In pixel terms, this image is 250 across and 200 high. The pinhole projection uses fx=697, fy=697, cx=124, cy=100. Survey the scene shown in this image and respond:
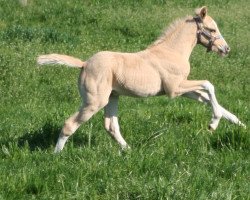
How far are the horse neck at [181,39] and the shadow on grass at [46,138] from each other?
1486 millimetres

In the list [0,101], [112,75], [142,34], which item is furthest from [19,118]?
[142,34]

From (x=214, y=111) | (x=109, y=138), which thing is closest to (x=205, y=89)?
(x=214, y=111)

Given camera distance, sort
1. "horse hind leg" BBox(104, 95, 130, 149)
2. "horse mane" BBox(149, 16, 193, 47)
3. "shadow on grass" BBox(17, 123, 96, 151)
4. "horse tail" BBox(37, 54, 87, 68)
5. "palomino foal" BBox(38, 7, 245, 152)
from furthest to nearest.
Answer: "horse mane" BBox(149, 16, 193, 47) < "horse hind leg" BBox(104, 95, 130, 149) < "shadow on grass" BBox(17, 123, 96, 151) < "horse tail" BBox(37, 54, 87, 68) < "palomino foal" BBox(38, 7, 245, 152)

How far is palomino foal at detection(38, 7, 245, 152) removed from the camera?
812 cm

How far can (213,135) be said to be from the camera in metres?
8.48

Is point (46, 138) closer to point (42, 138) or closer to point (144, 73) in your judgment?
point (42, 138)

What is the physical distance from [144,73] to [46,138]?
1.58 metres

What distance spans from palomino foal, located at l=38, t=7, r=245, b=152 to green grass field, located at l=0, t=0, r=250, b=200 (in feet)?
1.00

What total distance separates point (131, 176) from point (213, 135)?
216 cm

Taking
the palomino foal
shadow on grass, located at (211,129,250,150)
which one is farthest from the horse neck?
shadow on grass, located at (211,129,250,150)

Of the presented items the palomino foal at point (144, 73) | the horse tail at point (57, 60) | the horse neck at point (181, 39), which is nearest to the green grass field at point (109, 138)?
the palomino foal at point (144, 73)

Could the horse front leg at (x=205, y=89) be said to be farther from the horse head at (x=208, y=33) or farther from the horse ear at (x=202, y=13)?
the horse ear at (x=202, y=13)

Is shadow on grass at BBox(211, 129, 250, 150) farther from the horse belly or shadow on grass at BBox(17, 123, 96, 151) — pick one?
shadow on grass at BBox(17, 123, 96, 151)

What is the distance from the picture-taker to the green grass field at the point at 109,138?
641 cm
